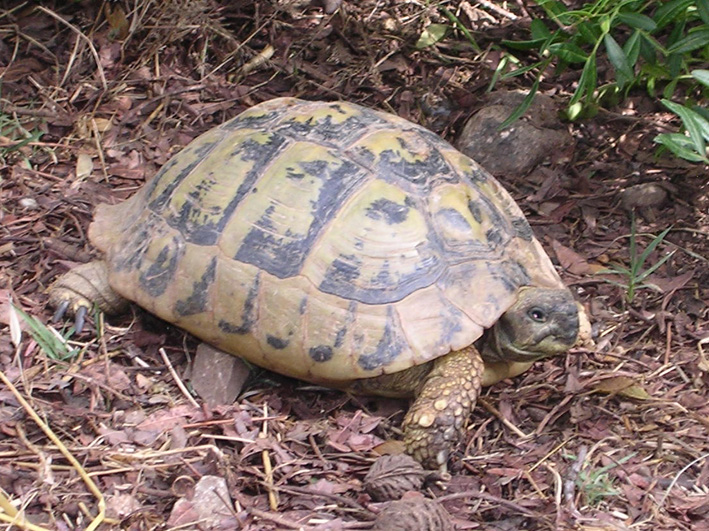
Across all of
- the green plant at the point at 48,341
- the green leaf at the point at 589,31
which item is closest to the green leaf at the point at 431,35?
the green leaf at the point at 589,31

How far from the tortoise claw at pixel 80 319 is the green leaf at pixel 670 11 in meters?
2.91

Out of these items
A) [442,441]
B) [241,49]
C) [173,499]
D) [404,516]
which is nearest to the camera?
[404,516]

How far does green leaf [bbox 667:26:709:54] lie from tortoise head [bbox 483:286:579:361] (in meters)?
1.33

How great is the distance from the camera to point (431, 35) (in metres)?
5.19

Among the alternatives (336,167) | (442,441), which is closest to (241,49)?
(336,167)

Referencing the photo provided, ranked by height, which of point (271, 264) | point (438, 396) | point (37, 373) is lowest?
point (37, 373)

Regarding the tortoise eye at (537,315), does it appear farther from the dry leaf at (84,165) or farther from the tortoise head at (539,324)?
the dry leaf at (84,165)

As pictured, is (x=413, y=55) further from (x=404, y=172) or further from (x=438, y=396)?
(x=438, y=396)

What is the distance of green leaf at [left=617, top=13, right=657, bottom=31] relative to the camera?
361cm

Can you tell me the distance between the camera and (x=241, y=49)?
5.07 metres

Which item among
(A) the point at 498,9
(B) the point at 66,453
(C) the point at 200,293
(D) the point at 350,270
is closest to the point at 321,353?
(D) the point at 350,270

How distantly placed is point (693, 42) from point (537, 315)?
153cm

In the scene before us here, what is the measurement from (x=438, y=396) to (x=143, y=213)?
159 cm

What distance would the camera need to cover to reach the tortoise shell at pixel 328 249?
3209mm
